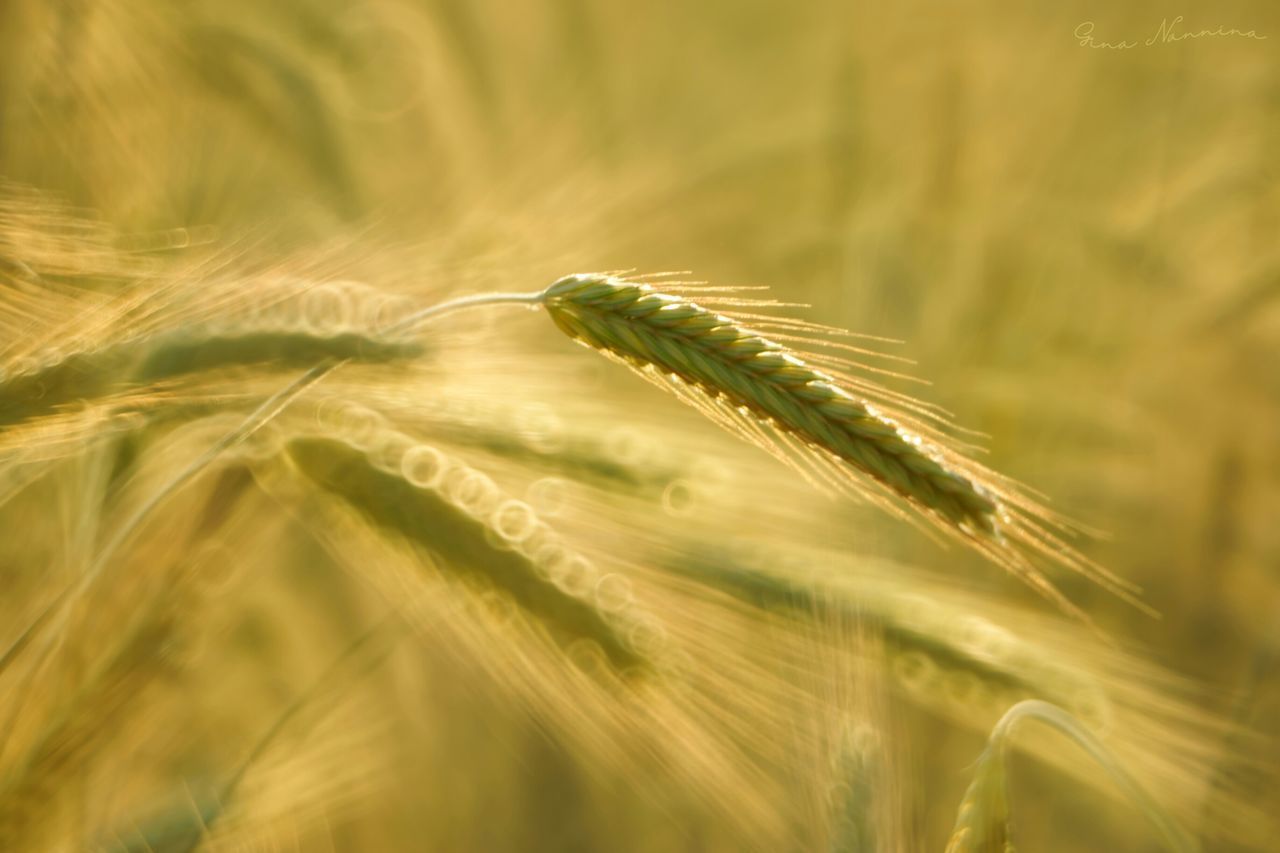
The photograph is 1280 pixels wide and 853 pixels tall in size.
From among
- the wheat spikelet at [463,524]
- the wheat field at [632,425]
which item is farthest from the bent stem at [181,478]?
the wheat spikelet at [463,524]

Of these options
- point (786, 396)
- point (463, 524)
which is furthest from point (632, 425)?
point (786, 396)

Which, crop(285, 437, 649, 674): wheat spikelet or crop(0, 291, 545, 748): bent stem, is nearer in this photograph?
crop(0, 291, 545, 748): bent stem

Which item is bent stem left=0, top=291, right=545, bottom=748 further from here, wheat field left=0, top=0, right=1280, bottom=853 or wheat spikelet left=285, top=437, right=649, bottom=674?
wheat spikelet left=285, top=437, right=649, bottom=674

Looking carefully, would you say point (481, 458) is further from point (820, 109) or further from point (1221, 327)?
point (1221, 327)

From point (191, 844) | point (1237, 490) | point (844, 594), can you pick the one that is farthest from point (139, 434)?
point (1237, 490)

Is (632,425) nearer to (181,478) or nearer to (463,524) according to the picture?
(463,524)

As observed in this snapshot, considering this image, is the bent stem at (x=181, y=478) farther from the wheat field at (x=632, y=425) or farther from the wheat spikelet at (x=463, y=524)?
the wheat spikelet at (x=463, y=524)

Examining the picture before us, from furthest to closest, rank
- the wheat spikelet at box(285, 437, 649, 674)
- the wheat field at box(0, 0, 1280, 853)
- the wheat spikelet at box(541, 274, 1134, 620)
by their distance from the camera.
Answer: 1. the wheat spikelet at box(285, 437, 649, 674)
2. the wheat field at box(0, 0, 1280, 853)
3. the wheat spikelet at box(541, 274, 1134, 620)

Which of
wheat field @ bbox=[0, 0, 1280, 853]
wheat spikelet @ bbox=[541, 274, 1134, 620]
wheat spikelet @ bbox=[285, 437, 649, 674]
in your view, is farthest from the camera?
wheat spikelet @ bbox=[285, 437, 649, 674]

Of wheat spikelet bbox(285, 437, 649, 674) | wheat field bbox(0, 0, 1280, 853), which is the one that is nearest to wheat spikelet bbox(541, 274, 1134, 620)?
wheat field bbox(0, 0, 1280, 853)
